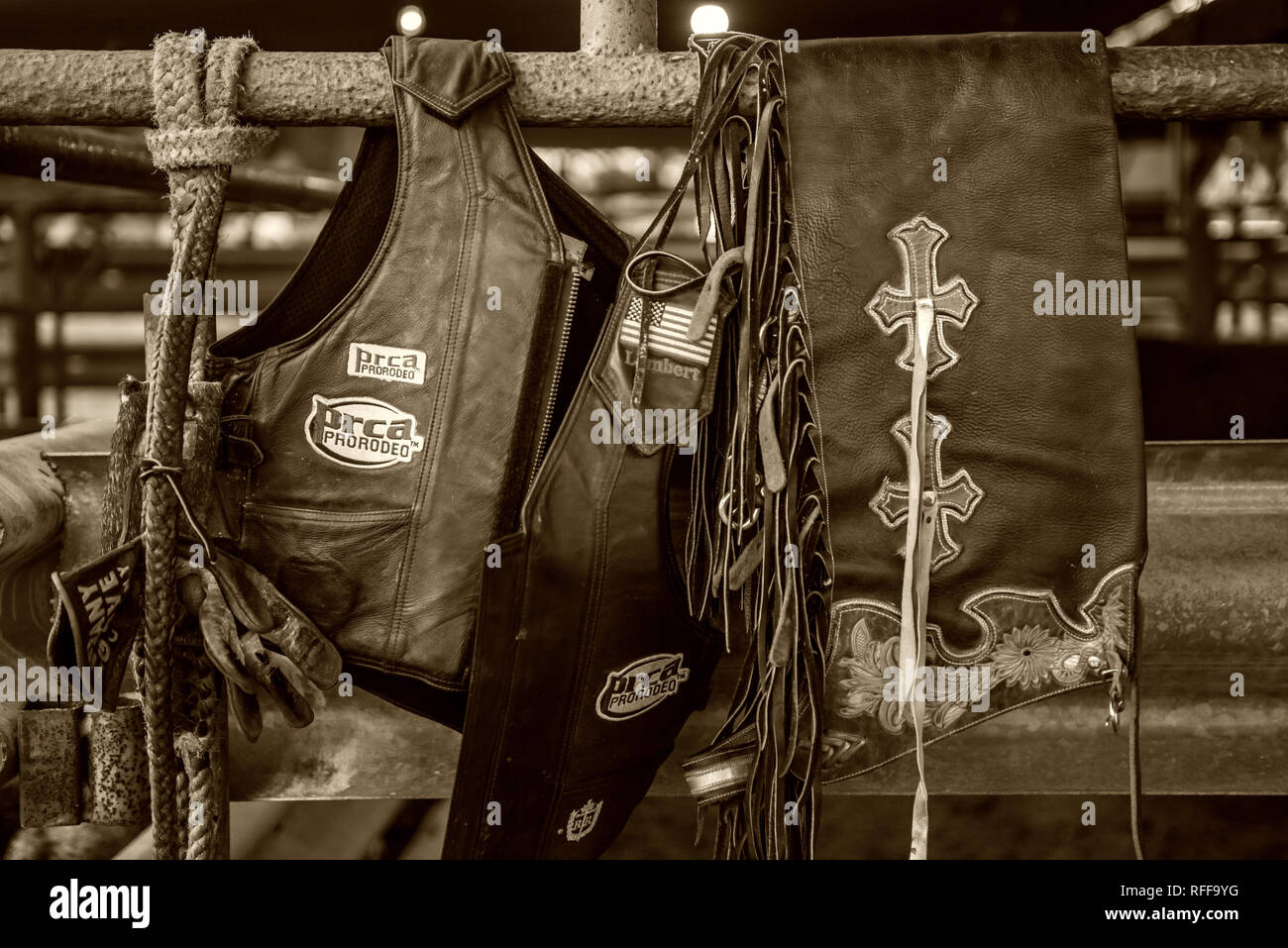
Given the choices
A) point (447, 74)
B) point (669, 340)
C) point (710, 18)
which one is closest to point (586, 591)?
point (669, 340)

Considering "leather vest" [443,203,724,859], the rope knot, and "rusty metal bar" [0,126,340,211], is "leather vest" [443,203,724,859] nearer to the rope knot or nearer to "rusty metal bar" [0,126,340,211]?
the rope knot

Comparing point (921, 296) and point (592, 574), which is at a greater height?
point (921, 296)

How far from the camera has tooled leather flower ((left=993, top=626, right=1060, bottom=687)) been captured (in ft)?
3.59

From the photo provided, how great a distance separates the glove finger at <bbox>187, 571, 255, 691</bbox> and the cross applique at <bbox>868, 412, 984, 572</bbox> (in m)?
0.63

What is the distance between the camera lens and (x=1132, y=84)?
1.11m

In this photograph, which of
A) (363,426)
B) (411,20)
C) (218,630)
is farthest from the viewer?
(411,20)

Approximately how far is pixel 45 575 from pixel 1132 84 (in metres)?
1.34

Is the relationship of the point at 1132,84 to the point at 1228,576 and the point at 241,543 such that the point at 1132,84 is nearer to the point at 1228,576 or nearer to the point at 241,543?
the point at 1228,576

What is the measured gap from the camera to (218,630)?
106 centimetres

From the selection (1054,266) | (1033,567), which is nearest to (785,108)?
(1054,266)

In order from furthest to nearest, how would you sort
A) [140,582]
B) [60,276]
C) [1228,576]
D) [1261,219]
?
[1261,219]
[60,276]
[1228,576]
[140,582]

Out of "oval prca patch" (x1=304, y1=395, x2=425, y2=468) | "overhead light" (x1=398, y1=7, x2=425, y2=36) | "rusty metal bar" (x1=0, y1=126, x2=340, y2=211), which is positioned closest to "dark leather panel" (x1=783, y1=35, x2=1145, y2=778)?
"oval prca patch" (x1=304, y1=395, x2=425, y2=468)

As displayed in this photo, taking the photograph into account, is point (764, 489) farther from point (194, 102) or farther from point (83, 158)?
point (83, 158)

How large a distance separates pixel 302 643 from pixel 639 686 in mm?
347
